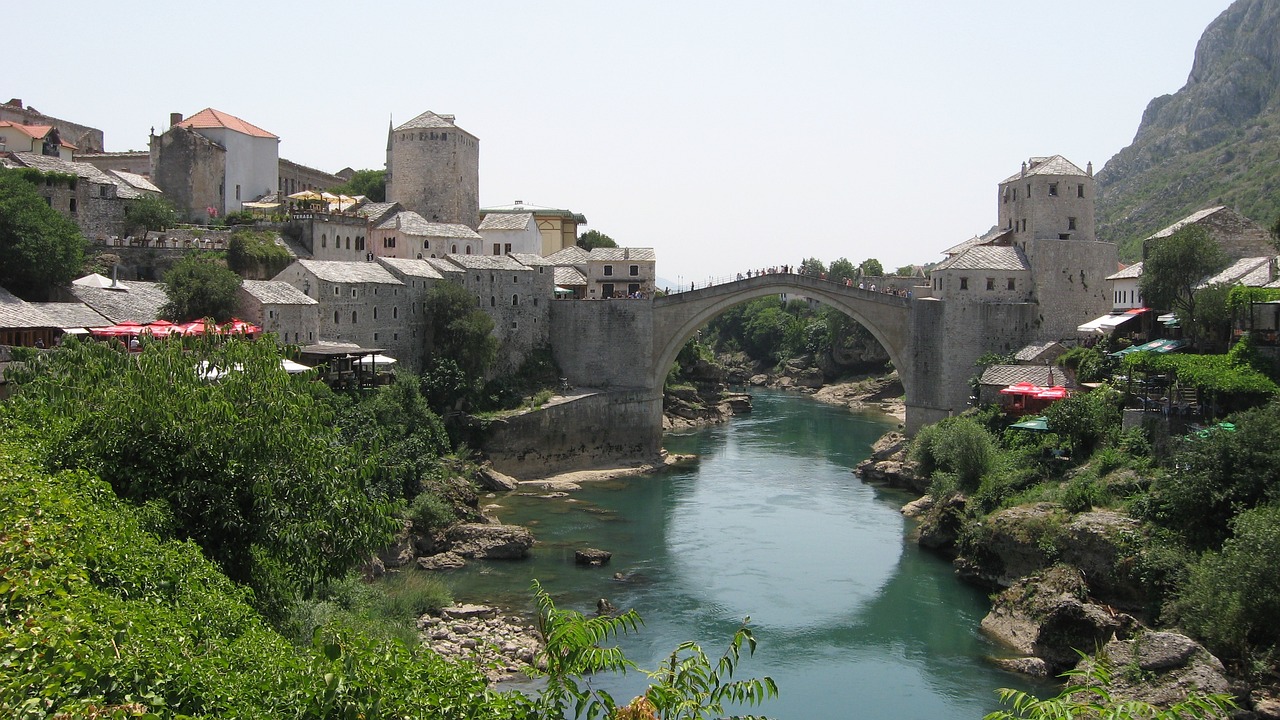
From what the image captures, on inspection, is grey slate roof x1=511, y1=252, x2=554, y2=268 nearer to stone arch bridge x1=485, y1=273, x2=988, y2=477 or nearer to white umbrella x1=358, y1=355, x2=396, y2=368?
stone arch bridge x1=485, y1=273, x2=988, y2=477

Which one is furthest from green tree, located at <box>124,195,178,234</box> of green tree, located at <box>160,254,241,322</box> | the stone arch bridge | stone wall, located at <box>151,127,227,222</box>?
the stone arch bridge

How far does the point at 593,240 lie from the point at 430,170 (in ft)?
59.6

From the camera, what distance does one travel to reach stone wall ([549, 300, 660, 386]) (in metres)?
45.7

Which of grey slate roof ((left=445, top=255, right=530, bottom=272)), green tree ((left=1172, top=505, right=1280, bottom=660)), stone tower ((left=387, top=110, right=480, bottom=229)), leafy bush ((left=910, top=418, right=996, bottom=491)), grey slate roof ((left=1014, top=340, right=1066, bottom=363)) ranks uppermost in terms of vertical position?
stone tower ((left=387, top=110, right=480, bottom=229))

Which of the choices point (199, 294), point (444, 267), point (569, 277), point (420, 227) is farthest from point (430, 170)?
point (199, 294)

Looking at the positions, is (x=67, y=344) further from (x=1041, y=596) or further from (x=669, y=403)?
(x=669, y=403)

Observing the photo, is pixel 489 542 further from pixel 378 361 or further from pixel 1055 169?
pixel 1055 169

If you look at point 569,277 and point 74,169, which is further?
point 569,277

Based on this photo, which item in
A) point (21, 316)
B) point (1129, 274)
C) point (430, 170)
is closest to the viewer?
point (21, 316)

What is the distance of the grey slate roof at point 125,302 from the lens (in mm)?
33656

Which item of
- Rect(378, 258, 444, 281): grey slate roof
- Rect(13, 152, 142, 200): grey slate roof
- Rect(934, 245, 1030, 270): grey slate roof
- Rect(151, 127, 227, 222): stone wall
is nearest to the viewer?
Rect(13, 152, 142, 200): grey slate roof

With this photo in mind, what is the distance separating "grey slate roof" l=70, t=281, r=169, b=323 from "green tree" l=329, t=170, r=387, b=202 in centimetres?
2267

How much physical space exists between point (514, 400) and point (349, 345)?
24.1 feet

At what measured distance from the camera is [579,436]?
139ft
